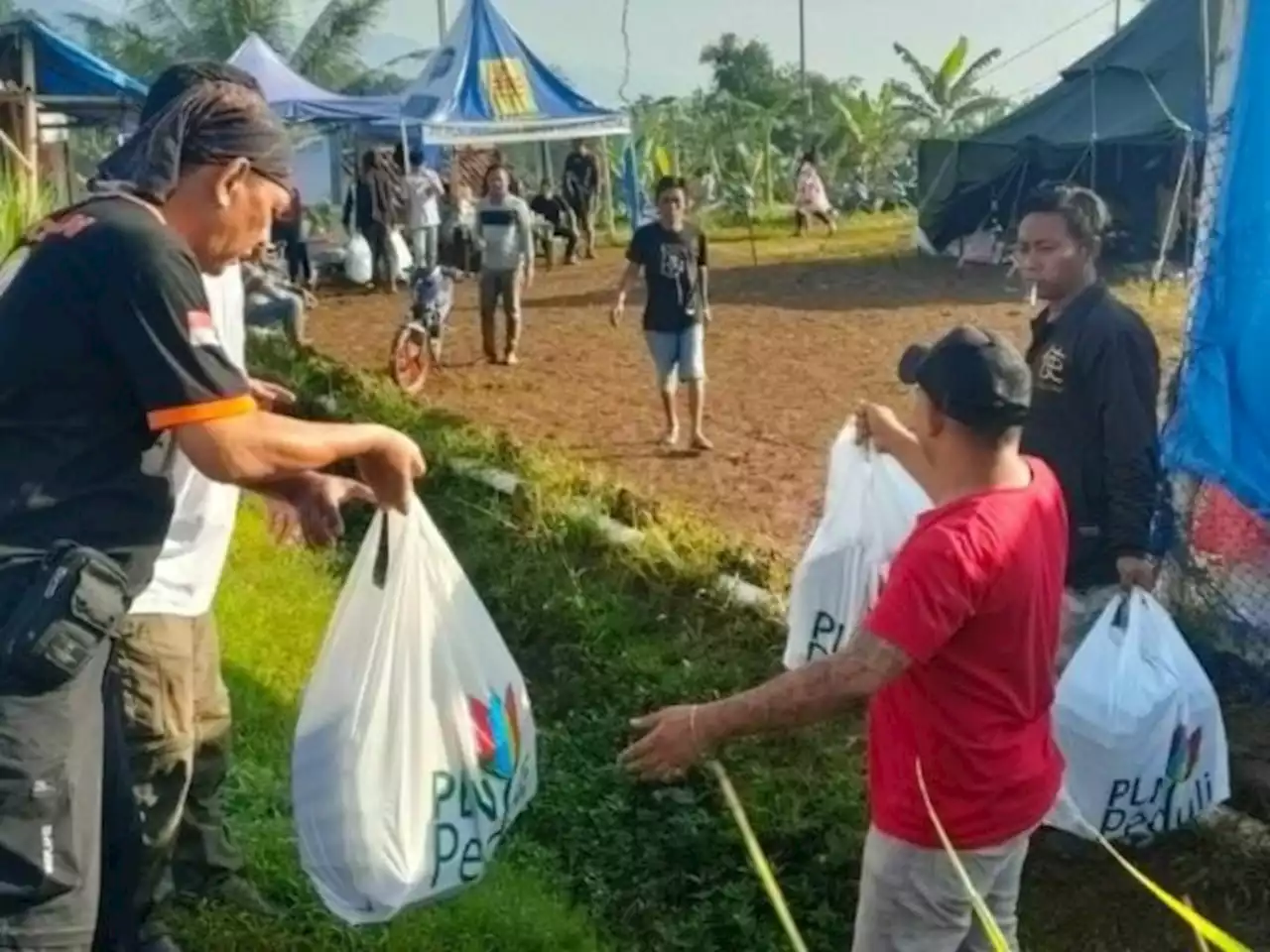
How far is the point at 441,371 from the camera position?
1327 cm

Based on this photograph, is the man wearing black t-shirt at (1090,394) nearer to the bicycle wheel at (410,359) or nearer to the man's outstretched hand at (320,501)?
the man's outstretched hand at (320,501)

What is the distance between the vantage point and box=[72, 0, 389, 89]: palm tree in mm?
37500

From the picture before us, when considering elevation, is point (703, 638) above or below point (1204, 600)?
below

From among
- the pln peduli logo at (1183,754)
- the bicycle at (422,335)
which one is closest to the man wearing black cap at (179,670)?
the pln peduli logo at (1183,754)

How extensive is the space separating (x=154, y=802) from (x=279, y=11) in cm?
3783

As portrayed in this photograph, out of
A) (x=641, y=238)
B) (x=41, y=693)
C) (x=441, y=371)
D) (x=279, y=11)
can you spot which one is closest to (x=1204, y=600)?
(x=41, y=693)

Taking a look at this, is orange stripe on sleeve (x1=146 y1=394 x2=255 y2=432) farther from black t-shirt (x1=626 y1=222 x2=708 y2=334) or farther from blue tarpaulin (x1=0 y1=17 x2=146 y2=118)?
blue tarpaulin (x1=0 y1=17 x2=146 y2=118)

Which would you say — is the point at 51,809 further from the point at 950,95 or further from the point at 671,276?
the point at 950,95

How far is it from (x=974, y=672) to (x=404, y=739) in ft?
3.71

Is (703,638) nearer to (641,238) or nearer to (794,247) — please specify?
(641,238)

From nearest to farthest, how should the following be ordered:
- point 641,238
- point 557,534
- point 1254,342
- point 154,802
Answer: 1. point 154,802
2. point 1254,342
3. point 557,534
4. point 641,238

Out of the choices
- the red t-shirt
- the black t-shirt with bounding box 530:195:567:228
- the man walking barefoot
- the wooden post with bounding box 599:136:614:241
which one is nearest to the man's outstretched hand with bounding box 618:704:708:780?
the red t-shirt

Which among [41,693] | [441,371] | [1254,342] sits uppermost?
[1254,342]

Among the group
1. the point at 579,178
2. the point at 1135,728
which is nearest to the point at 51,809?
the point at 1135,728
